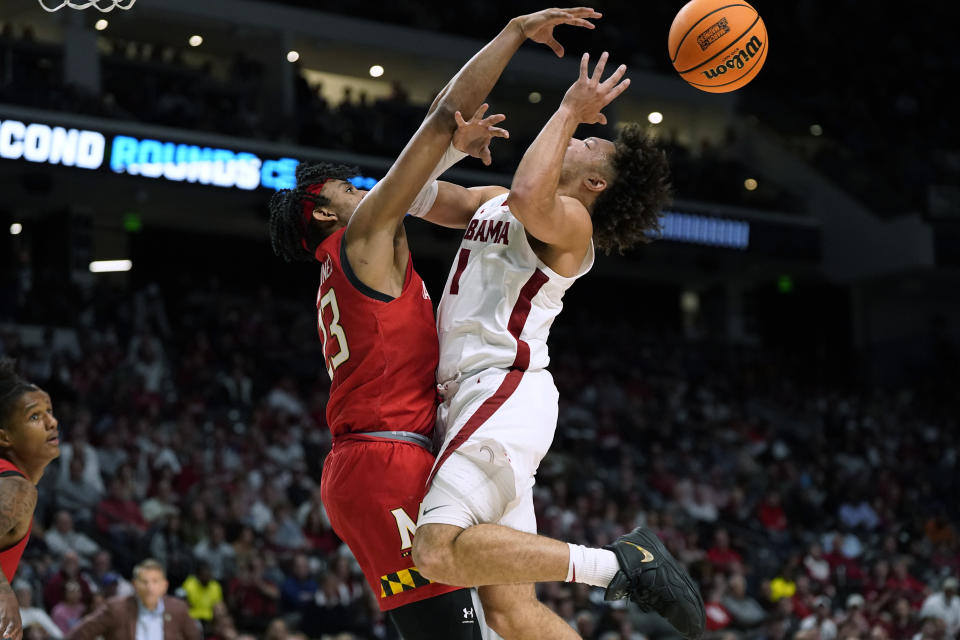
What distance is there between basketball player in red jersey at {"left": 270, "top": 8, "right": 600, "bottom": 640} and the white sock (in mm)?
453

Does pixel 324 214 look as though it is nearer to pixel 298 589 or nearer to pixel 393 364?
pixel 393 364

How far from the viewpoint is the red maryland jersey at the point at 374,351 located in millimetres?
4465

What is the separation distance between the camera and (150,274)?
1984 centimetres

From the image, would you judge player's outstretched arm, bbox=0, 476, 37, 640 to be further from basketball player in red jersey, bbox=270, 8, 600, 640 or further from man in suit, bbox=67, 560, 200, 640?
man in suit, bbox=67, 560, 200, 640

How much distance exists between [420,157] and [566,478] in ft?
39.9

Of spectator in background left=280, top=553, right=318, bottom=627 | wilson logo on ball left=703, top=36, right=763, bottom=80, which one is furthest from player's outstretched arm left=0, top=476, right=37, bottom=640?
spectator in background left=280, top=553, right=318, bottom=627

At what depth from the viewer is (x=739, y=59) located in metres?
5.59

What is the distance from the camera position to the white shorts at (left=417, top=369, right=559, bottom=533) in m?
4.24

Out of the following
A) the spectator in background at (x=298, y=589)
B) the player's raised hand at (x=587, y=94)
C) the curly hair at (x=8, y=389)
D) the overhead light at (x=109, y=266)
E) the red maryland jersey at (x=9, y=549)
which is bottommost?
the spectator in background at (x=298, y=589)

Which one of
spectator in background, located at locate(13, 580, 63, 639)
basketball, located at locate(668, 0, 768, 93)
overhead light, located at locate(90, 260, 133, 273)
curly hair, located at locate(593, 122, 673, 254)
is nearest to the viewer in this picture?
curly hair, located at locate(593, 122, 673, 254)

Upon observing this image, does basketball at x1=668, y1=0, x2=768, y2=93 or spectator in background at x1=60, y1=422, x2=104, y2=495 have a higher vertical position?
basketball at x1=668, y1=0, x2=768, y2=93

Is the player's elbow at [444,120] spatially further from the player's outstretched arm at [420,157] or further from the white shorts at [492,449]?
the white shorts at [492,449]

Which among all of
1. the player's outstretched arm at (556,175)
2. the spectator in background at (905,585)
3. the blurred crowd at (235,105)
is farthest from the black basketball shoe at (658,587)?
the blurred crowd at (235,105)

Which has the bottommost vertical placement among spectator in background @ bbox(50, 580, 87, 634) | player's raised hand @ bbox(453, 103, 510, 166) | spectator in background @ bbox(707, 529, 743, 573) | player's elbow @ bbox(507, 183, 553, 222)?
spectator in background @ bbox(707, 529, 743, 573)
